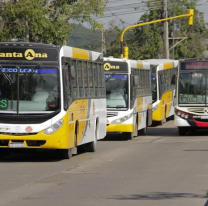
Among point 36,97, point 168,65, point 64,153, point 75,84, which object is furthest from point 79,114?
point 168,65

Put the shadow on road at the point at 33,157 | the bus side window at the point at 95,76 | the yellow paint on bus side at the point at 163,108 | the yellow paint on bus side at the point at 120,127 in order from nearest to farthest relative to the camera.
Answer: the shadow on road at the point at 33,157
the bus side window at the point at 95,76
the yellow paint on bus side at the point at 120,127
the yellow paint on bus side at the point at 163,108

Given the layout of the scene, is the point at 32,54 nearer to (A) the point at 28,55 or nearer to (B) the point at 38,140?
(A) the point at 28,55

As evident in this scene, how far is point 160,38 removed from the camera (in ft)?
253

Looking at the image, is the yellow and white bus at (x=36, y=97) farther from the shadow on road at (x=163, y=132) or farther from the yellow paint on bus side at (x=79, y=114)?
the shadow on road at (x=163, y=132)

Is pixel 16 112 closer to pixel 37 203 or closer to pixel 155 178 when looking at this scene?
pixel 155 178

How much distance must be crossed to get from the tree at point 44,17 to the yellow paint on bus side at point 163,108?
573 centimetres

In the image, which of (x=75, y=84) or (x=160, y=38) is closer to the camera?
(x=75, y=84)

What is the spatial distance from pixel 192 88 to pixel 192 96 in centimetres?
42

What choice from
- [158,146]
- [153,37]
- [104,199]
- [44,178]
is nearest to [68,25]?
[158,146]

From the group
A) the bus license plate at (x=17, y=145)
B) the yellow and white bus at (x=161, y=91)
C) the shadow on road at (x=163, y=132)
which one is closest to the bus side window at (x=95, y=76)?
the bus license plate at (x=17, y=145)

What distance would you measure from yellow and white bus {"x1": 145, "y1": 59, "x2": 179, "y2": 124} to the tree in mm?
5514

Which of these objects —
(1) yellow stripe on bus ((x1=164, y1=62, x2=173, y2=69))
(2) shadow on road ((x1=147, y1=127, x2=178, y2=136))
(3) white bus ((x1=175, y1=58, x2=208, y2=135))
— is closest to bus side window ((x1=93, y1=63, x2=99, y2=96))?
(3) white bus ((x1=175, y1=58, x2=208, y2=135))

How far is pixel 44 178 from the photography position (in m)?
13.0

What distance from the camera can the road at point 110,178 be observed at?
1016cm
